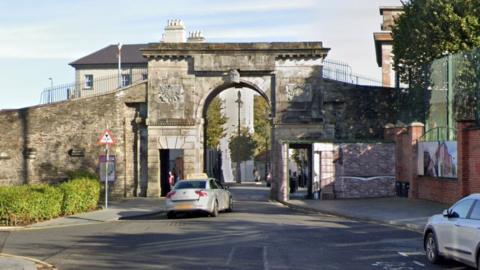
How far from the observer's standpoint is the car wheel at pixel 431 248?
1361 cm

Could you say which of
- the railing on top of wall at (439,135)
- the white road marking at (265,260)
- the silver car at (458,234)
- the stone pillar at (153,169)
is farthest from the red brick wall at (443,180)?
the stone pillar at (153,169)

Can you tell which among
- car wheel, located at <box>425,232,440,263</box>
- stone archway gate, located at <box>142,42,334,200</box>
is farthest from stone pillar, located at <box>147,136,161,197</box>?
car wheel, located at <box>425,232,440,263</box>

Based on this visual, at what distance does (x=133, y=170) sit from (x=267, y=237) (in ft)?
75.4

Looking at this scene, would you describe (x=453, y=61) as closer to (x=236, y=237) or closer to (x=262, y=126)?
(x=236, y=237)

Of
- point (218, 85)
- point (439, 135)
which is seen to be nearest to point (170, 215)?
point (439, 135)

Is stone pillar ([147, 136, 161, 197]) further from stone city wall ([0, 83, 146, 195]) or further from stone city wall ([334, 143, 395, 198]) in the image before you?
stone city wall ([334, 143, 395, 198])

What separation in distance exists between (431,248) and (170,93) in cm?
2709

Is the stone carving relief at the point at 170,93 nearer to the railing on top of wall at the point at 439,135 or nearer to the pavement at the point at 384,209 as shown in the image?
the pavement at the point at 384,209

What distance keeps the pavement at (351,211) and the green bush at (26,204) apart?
0.43 metres

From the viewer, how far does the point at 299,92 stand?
128ft

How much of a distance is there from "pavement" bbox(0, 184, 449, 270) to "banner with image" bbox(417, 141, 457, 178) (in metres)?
1.26

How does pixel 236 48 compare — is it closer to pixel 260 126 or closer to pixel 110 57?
pixel 110 57

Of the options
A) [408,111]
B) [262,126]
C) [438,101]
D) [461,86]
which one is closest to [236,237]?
[461,86]

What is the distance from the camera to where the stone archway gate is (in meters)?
39.0
